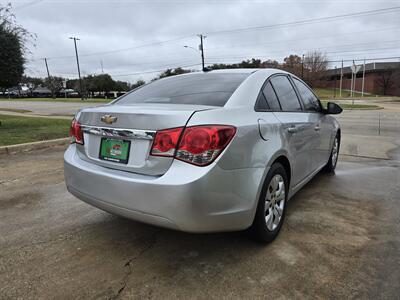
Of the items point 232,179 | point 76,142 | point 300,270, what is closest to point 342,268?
point 300,270

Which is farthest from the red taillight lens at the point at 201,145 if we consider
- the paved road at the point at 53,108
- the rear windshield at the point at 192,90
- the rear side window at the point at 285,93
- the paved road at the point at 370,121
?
the paved road at the point at 53,108

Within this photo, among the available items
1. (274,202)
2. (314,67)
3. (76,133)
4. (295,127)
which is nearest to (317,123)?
(295,127)

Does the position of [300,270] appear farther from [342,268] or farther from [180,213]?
[180,213]

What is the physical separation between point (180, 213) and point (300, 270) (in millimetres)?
1053

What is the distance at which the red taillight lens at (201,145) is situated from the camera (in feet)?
7.09

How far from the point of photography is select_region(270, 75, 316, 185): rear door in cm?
305

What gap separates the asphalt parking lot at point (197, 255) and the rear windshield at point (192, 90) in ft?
4.11

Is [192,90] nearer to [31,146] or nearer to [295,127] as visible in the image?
[295,127]

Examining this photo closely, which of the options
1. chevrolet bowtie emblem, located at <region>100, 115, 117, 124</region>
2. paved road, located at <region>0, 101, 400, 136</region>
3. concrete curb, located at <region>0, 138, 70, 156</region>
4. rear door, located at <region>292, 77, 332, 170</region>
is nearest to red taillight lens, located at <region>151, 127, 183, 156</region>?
chevrolet bowtie emblem, located at <region>100, 115, 117, 124</region>

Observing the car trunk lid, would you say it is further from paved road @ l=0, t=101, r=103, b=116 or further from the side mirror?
paved road @ l=0, t=101, r=103, b=116

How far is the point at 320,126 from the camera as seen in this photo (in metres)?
4.05

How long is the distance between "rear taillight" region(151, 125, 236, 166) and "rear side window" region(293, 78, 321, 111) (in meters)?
1.99

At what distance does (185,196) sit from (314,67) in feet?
249

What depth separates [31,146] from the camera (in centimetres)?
713
